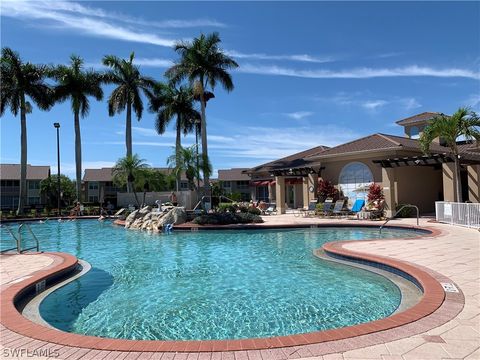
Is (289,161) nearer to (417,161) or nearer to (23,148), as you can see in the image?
(417,161)

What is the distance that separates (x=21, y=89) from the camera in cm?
3575

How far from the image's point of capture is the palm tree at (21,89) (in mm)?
35188

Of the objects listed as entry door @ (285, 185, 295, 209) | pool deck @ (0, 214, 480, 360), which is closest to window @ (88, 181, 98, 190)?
entry door @ (285, 185, 295, 209)

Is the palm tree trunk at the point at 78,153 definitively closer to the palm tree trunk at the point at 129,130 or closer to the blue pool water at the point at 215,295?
the palm tree trunk at the point at 129,130

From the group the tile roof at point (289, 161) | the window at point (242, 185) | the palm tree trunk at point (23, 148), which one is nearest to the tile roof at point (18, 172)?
the palm tree trunk at point (23, 148)

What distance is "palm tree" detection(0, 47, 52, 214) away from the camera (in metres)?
35.2

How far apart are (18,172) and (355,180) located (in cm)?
5187

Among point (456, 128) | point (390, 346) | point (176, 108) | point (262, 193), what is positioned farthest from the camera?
point (262, 193)

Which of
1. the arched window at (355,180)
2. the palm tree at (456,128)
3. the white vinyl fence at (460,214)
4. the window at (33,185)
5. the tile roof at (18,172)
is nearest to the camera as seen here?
the white vinyl fence at (460,214)

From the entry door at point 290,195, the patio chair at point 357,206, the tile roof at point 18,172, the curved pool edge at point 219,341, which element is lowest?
the curved pool edge at point 219,341

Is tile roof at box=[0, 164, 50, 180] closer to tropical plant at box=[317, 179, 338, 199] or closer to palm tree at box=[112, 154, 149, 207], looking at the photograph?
palm tree at box=[112, 154, 149, 207]

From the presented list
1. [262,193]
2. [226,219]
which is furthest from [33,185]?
[226,219]

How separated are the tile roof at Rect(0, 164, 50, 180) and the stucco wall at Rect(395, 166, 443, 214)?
52.8 meters

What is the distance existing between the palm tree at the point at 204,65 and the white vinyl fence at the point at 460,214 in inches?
720
